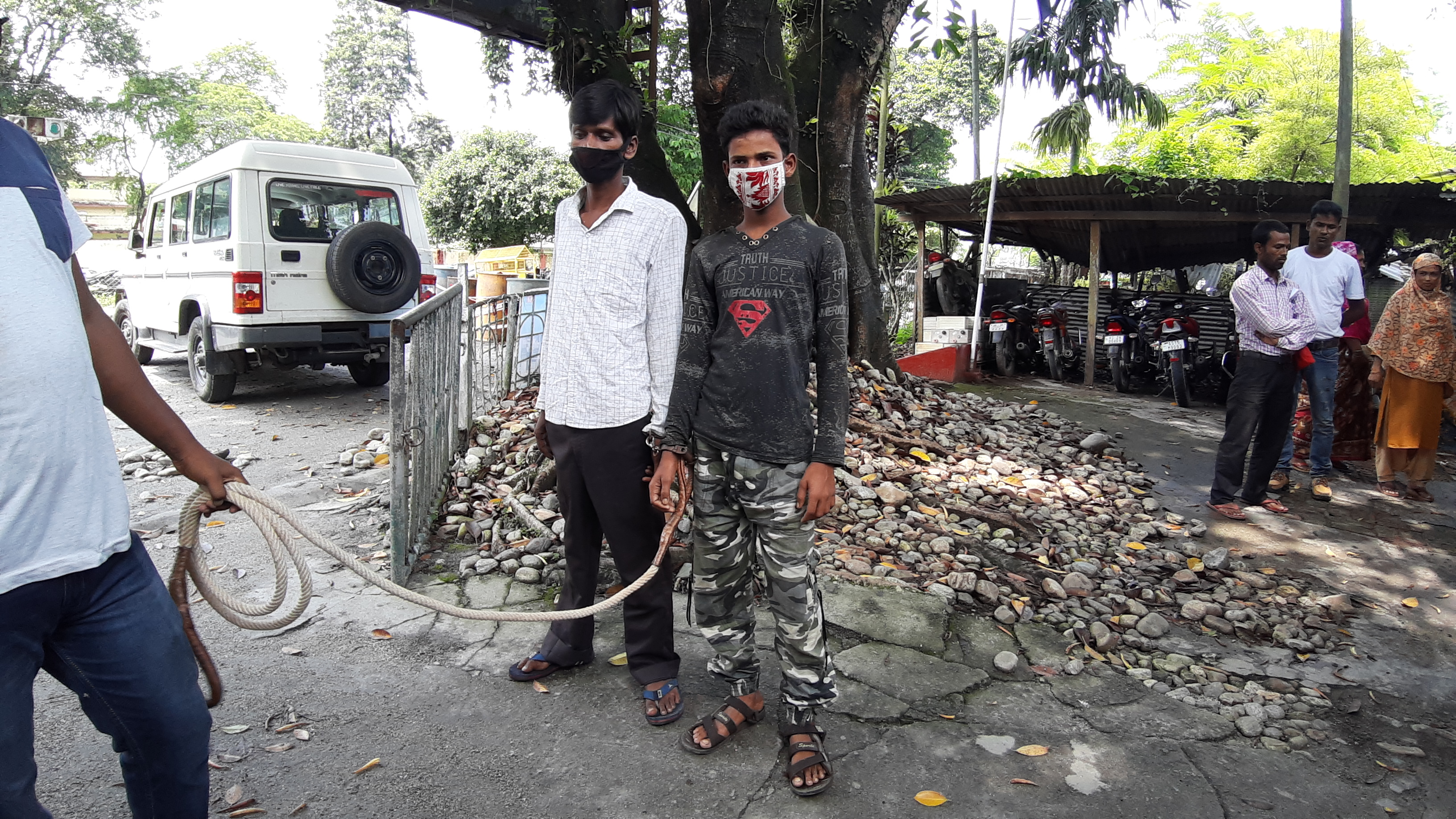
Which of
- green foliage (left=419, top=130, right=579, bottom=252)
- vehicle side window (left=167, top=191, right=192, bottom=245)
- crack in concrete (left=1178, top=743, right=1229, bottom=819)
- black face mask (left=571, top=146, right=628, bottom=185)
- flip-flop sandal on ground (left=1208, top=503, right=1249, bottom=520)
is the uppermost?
green foliage (left=419, top=130, right=579, bottom=252)

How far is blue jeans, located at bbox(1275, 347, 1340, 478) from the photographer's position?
5.37m

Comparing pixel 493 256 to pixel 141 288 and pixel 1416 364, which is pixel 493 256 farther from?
pixel 1416 364

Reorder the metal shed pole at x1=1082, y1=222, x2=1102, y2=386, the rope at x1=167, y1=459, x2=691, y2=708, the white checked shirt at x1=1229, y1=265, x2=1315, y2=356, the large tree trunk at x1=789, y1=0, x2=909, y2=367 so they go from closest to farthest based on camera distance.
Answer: the rope at x1=167, y1=459, x2=691, y2=708 → the white checked shirt at x1=1229, y1=265, x2=1315, y2=356 → the large tree trunk at x1=789, y1=0, x2=909, y2=367 → the metal shed pole at x1=1082, y1=222, x2=1102, y2=386

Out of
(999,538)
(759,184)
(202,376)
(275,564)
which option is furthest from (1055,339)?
(275,564)

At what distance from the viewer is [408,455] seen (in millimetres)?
3527

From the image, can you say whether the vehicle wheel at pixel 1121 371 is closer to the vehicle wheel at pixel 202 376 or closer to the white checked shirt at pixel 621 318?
the white checked shirt at pixel 621 318

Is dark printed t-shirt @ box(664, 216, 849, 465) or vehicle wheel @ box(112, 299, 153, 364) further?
vehicle wheel @ box(112, 299, 153, 364)

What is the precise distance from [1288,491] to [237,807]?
593 centimetres

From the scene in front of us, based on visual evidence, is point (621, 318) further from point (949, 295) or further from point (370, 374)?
point (949, 295)

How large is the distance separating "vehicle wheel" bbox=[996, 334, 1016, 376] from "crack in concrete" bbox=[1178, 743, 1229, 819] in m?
8.95

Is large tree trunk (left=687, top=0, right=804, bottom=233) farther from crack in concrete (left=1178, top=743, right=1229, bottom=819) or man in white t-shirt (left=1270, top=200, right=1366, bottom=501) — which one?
man in white t-shirt (left=1270, top=200, right=1366, bottom=501)

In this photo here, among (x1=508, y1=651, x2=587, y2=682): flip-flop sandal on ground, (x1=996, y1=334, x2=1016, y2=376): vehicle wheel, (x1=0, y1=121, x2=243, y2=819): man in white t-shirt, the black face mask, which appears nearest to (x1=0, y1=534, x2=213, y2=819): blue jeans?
(x1=0, y1=121, x2=243, y2=819): man in white t-shirt

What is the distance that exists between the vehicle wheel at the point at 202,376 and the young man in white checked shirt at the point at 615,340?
6.34 meters

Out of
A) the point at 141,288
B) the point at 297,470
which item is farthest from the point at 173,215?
the point at 297,470
